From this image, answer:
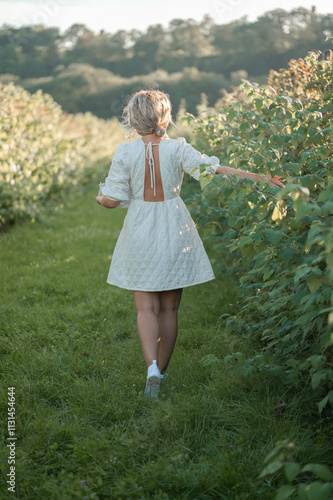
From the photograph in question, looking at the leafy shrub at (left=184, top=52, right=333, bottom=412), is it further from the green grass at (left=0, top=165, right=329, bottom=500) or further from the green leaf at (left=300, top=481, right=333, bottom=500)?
the green leaf at (left=300, top=481, right=333, bottom=500)

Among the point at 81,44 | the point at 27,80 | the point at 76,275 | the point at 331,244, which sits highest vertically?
the point at 81,44

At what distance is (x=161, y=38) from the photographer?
38.0 metres

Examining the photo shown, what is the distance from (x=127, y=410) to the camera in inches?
107

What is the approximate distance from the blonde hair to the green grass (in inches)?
57.7

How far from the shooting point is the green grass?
214 centimetres

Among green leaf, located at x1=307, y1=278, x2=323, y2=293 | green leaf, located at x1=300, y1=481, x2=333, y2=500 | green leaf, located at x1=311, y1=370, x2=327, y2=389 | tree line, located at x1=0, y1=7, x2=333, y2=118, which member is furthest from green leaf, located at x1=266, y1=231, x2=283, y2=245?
tree line, located at x1=0, y1=7, x2=333, y2=118

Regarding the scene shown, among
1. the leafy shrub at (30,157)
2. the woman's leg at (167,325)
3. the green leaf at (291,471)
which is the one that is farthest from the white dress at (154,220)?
the leafy shrub at (30,157)

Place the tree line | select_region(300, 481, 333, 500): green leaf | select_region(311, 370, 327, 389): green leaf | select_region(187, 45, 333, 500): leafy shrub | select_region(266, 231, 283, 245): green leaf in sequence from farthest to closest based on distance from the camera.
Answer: the tree line, select_region(266, 231, 283, 245): green leaf, select_region(311, 370, 327, 389): green leaf, select_region(187, 45, 333, 500): leafy shrub, select_region(300, 481, 333, 500): green leaf

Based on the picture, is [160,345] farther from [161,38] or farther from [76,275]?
[161,38]

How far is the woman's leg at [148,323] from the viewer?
2.99 meters

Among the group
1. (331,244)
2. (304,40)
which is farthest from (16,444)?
(304,40)

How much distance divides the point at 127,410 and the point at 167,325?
24.4 inches

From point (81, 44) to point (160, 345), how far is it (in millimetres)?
39684

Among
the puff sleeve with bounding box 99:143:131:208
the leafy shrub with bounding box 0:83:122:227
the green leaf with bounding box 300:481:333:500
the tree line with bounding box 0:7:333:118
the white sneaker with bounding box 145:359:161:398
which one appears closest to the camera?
the green leaf with bounding box 300:481:333:500
